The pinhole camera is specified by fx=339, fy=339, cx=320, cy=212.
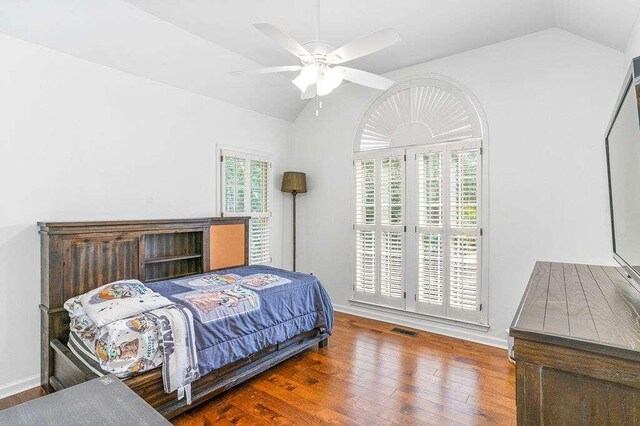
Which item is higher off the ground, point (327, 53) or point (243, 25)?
point (243, 25)

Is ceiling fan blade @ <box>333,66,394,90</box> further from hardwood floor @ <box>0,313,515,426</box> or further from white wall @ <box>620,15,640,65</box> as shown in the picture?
hardwood floor @ <box>0,313,515,426</box>

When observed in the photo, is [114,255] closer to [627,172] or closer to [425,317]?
[425,317]

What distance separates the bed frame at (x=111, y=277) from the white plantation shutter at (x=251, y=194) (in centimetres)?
78

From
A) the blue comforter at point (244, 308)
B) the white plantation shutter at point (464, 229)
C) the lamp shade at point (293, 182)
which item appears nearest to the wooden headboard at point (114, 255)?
the blue comforter at point (244, 308)

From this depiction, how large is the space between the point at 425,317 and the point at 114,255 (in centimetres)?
325

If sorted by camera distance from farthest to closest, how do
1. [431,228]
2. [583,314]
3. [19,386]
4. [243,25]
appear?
[431,228], [243,25], [19,386], [583,314]

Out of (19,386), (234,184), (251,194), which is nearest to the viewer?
(19,386)

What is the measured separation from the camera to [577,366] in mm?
937

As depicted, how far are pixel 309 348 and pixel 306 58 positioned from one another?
2618 mm

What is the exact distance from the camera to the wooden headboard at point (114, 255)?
255 centimetres

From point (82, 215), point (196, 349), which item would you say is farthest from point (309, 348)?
point (82, 215)

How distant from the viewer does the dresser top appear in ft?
3.03

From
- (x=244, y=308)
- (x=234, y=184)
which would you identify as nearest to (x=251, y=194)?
(x=234, y=184)

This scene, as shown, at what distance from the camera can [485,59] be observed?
3498 mm
